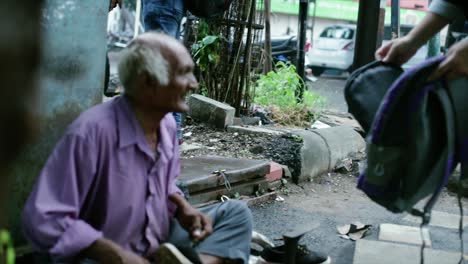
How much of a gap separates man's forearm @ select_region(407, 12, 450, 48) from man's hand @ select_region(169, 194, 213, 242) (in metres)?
1.19

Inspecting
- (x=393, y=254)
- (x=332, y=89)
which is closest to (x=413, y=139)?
(x=393, y=254)

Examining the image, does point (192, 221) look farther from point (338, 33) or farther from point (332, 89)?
point (338, 33)

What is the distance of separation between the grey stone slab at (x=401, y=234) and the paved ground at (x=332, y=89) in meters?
6.56

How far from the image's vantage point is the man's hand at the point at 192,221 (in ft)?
8.91

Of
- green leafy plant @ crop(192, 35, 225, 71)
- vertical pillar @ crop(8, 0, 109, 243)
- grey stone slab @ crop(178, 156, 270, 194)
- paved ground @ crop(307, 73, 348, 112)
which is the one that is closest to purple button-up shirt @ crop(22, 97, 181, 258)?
vertical pillar @ crop(8, 0, 109, 243)

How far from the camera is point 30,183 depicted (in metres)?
2.90

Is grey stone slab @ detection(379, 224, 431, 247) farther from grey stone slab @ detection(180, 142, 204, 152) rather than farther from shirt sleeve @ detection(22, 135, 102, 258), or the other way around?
shirt sleeve @ detection(22, 135, 102, 258)

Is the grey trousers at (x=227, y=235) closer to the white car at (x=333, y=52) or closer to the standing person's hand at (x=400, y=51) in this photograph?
the standing person's hand at (x=400, y=51)

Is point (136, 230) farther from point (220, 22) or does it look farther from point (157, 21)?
point (220, 22)

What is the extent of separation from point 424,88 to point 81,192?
1.37 metres

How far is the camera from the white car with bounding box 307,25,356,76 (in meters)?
19.7

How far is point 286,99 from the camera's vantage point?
796cm

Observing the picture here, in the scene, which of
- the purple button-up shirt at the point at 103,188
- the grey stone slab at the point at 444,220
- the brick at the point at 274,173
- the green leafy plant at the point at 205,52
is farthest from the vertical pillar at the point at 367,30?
the purple button-up shirt at the point at 103,188

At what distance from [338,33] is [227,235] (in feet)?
62.4
